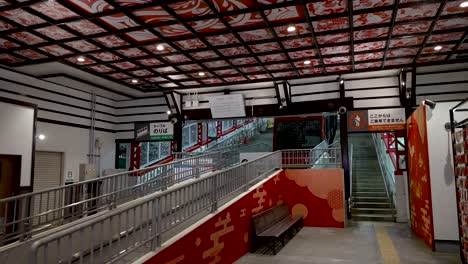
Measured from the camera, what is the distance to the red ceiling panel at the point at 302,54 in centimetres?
806

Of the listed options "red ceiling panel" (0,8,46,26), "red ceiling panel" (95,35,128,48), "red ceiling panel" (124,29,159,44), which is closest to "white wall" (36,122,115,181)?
"red ceiling panel" (95,35,128,48)

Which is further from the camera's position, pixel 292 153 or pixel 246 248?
pixel 292 153

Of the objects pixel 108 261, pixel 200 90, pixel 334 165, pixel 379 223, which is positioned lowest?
pixel 379 223

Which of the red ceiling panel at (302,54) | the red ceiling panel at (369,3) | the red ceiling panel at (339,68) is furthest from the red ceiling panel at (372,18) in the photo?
the red ceiling panel at (339,68)

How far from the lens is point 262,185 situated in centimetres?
784

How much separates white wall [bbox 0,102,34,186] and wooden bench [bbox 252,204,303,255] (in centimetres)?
532

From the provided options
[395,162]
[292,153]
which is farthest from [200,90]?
[395,162]

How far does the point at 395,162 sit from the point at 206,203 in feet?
25.2

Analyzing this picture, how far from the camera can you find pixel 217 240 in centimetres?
537

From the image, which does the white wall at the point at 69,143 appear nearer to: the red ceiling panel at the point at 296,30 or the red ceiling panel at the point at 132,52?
the red ceiling panel at the point at 132,52

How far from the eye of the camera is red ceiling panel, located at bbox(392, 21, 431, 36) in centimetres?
655

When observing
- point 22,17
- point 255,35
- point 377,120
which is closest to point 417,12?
point 255,35

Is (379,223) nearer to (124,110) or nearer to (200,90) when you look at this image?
(200,90)

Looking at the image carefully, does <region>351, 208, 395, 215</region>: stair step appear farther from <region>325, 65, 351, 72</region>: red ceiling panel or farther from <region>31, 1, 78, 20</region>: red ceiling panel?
<region>31, 1, 78, 20</region>: red ceiling panel
